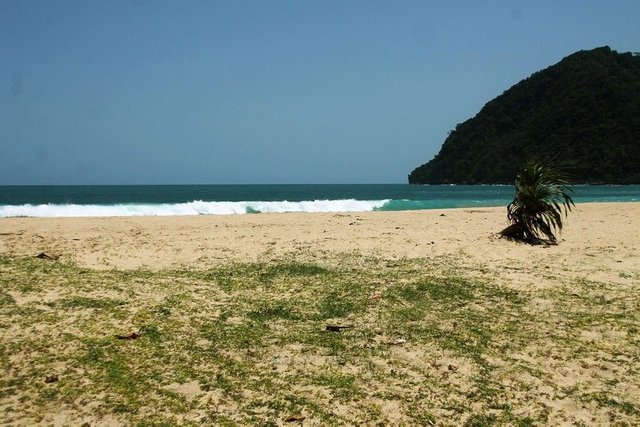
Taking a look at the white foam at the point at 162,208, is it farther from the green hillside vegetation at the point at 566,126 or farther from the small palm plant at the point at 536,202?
the green hillside vegetation at the point at 566,126

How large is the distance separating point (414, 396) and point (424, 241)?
9.53 m

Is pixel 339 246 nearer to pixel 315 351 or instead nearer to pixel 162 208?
pixel 315 351

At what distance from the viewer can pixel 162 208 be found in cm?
3594

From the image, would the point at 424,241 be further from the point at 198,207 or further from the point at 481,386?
the point at 198,207

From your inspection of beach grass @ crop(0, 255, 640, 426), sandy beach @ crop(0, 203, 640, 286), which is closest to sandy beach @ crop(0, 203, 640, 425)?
beach grass @ crop(0, 255, 640, 426)

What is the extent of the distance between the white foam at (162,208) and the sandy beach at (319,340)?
23.8m

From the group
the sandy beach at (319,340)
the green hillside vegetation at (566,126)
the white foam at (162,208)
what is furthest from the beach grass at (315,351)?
the green hillside vegetation at (566,126)

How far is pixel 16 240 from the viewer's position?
43.5 ft

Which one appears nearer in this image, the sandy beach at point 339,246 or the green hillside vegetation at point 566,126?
the sandy beach at point 339,246

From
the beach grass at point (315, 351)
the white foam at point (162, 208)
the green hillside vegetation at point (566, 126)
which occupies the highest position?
the green hillside vegetation at point (566, 126)

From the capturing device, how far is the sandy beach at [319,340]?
13.7ft

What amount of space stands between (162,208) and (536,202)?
28.2 metres

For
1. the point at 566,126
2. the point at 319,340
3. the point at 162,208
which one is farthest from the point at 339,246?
the point at 566,126

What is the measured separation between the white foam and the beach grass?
26.8 meters
